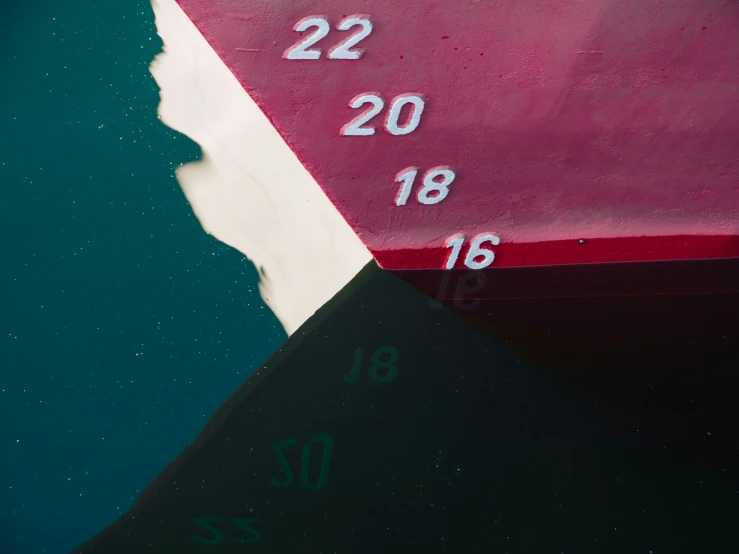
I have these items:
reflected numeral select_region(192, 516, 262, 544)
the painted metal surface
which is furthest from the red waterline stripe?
reflected numeral select_region(192, 516, 262, 544)

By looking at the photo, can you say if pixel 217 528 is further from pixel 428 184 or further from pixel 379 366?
pixel 428 184

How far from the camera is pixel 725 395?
75cm

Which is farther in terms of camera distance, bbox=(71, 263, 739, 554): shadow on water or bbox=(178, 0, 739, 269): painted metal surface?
bbox=(71, 263, 739, 554): shadow on water

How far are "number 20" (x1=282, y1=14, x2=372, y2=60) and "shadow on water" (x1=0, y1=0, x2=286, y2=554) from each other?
0.17 metres

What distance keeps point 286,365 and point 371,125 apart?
1.06 ft

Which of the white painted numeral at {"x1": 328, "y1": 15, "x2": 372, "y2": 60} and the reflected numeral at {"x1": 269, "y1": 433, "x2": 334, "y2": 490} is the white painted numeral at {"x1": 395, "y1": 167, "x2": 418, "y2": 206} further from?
the reflected numeral at {"x1": 269, "y1": 433, "x2": 334, "y2": 490}

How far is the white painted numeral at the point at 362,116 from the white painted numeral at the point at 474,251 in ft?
0.57

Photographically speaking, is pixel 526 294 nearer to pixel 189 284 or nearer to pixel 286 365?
pixel 286 365

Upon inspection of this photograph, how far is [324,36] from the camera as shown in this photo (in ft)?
2.02

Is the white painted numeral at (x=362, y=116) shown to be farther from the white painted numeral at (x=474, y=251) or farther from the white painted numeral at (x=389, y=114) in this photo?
the white painted numeral at (x=474, y=251)

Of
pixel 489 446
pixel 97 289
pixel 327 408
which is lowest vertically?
pixel 489 446

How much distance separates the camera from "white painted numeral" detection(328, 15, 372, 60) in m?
0.62

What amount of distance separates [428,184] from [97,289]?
0.43 meters

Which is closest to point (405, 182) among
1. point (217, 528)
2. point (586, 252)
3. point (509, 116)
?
point (509, 116)
